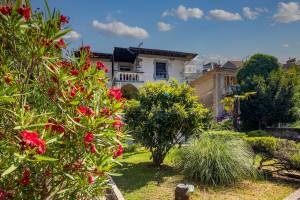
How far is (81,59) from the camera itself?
129 inches

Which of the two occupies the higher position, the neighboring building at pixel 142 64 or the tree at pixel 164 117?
the neighboring building at pixel 142 64

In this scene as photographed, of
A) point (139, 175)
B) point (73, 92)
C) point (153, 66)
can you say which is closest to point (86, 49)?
point (73, 92)

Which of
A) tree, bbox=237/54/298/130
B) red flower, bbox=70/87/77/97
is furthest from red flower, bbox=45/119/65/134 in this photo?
tree, bbox=237/54/298/130

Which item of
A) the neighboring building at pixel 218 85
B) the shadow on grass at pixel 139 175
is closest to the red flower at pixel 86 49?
the shadow on grass at pixel 139 175

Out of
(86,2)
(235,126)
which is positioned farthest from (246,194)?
(235,126)

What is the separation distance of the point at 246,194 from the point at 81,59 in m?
4.87

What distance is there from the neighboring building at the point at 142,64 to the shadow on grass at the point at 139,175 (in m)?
11.1

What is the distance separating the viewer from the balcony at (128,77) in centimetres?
1895

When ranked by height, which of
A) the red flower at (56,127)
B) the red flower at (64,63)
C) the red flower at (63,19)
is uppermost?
the red flower at (63,19)

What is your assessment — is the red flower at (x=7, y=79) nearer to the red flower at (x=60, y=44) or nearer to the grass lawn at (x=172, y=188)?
the red flower at (x=60, y=44)

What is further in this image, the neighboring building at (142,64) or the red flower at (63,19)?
the neighboring building at (142,64)

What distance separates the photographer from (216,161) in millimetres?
6594

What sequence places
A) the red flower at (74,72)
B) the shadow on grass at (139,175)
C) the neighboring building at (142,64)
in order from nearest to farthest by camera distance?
the red flower at (74,72), the shadow on grass at (139,175), the neighboring building at (142,64)

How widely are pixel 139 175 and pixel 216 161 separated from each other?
2269mm
